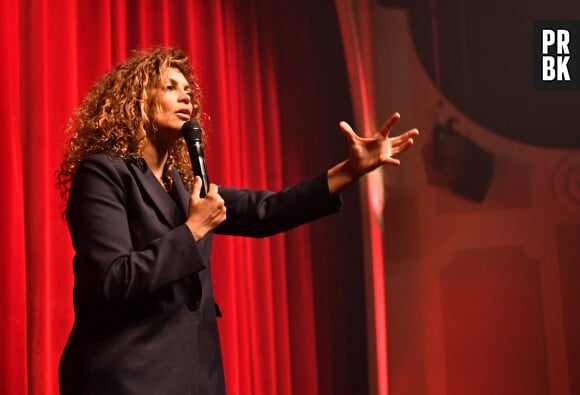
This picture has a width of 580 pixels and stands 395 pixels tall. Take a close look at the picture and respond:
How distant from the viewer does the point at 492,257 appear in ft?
9.36

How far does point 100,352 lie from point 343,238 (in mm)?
1769

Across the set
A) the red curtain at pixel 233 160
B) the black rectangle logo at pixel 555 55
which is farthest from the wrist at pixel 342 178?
the black rectangle logo at pixel 555 55

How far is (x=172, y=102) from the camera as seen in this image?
4.95 feet

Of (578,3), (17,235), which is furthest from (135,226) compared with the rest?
(578,3)

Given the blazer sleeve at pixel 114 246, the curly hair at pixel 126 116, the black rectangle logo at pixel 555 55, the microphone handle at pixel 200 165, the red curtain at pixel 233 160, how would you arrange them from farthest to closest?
1. the black rectangle logo at pixel 555 55
2. the red curtain at pixel 233 160
3. the curly hair at pixel 126 116
4. the microphone handle at pixel 200 165
5. the blazer sleeve at pixel 114 246

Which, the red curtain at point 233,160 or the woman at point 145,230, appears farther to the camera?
the red curtain at point 233,160

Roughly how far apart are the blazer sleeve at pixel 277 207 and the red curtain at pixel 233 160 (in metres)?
0.62

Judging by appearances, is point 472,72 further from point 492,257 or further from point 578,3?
point 492,257

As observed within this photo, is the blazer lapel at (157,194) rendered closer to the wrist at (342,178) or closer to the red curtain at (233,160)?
the wrist at (342,178)

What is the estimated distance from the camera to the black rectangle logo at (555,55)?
2955mm

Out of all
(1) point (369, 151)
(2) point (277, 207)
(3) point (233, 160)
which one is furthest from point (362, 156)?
(3) point (233, 160)

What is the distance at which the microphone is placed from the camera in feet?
4.37

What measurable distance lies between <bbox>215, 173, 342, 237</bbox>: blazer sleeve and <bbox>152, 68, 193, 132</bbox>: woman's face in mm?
213

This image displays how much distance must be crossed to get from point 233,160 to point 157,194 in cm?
127
